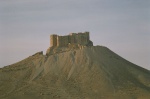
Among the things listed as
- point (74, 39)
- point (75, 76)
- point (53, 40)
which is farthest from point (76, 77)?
point (53, 40)

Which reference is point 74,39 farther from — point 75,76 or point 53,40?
point 75,76

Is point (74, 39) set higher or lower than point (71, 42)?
higher

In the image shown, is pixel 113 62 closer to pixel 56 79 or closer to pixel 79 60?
pixel 79 60

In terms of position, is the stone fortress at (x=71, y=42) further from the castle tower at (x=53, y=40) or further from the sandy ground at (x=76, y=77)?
the sandy ground at (x=76, y=77)

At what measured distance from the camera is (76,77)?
100m

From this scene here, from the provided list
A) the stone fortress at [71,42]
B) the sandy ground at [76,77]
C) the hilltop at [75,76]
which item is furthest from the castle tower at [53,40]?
the sandy ground at [76,77]

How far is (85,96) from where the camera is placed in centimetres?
9225

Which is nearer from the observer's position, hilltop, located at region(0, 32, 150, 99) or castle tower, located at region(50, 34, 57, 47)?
hilltop, located at region(0, 32, 150, 99)

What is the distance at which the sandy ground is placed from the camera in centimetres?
9369

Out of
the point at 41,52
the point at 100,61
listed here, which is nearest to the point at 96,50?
the point at 100,61

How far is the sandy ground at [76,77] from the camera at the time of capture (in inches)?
3688

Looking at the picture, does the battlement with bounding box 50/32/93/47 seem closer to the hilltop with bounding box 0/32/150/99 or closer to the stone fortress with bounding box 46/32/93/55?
the stone fortress with bounding box 46/32/93/55

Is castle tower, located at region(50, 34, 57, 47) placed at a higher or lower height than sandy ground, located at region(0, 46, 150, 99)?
higher

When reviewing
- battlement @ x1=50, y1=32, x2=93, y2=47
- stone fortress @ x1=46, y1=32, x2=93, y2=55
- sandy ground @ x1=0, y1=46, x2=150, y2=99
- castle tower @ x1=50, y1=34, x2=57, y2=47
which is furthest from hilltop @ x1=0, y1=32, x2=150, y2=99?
castle tower @ x1=50, y1=34, x2=57, y2=47
